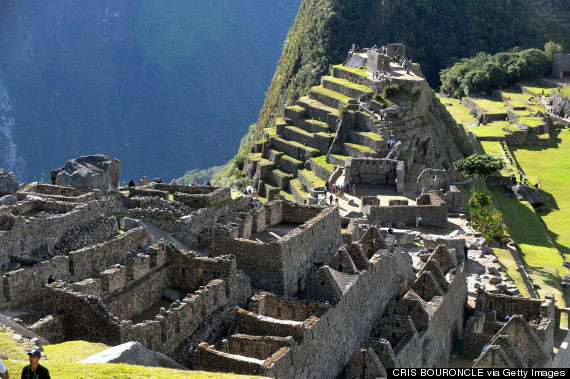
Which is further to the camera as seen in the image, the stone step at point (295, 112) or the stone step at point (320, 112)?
the stone step at point (295, 112)

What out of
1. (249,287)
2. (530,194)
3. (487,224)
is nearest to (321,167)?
(530,194)

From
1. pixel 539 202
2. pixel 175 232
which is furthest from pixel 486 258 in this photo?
pixel 539 202

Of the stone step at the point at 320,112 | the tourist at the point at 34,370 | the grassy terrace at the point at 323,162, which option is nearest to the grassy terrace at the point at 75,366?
the tourist at the point at 34,370

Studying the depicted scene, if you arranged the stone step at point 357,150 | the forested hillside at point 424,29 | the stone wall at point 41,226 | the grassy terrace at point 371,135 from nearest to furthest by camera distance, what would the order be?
the stone wall at point 41,226
the stone step at point 357,150
the grassy terrace at point 371,135
the forested hillside at point 424,29

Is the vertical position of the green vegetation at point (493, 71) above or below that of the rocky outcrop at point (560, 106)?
above

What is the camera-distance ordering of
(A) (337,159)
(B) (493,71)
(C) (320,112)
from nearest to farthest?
(A) (337,159)
(C) (320,112)
(B) (493,71)

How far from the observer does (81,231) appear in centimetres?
2628

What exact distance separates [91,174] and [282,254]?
9.85m

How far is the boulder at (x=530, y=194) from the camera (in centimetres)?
6588

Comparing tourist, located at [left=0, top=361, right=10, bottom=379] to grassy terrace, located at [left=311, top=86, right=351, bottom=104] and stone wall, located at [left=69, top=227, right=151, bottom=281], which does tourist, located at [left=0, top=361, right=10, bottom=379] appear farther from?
grassy terrace, located at [left=311, top=86, right=351, bottom=104]

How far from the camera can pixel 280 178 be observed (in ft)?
210

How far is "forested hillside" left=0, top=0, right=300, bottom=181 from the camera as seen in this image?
324 feet

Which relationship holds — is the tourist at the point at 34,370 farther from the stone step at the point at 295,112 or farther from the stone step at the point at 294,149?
the stone step at the point at 295,112

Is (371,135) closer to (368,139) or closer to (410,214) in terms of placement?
(368,139)
